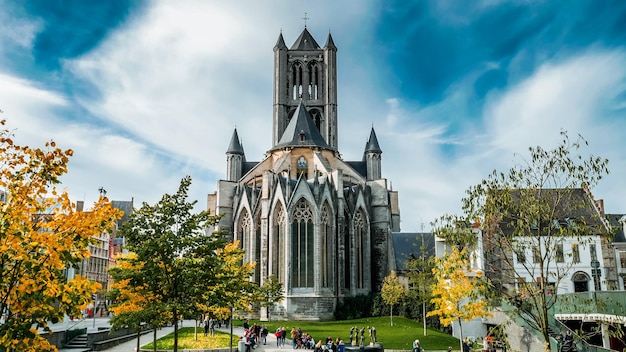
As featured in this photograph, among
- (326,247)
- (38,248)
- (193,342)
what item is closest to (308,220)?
(326,247)

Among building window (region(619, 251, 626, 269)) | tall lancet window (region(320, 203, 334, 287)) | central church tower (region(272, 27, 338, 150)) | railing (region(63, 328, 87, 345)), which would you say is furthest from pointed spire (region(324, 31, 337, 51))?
railing (region(63, 328, 87, 345))

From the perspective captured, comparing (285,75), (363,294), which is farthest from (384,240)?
(285,75)

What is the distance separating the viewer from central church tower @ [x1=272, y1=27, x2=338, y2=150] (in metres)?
72.4

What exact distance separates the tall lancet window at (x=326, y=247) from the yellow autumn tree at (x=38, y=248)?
37.1 m

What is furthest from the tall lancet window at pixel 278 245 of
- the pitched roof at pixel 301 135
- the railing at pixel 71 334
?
the railing at pixel 71 334

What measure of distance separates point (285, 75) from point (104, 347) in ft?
171

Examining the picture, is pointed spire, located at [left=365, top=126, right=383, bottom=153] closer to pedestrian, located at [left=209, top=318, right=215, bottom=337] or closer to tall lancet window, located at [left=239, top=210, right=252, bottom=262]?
tall lancet window, located at [left=239, top=210, right=252, bottom=262]

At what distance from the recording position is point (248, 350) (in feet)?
87.6

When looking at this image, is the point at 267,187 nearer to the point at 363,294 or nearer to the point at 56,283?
the point at 363,294

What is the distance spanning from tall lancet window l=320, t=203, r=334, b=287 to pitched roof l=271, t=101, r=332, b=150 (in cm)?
968

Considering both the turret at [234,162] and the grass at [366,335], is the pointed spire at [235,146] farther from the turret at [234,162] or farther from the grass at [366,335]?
the grass at [366,335]

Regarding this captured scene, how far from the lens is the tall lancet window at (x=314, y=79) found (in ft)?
246

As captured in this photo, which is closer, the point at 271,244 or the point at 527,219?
A: the point at 527,219

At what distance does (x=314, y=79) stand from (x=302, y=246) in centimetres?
3568
